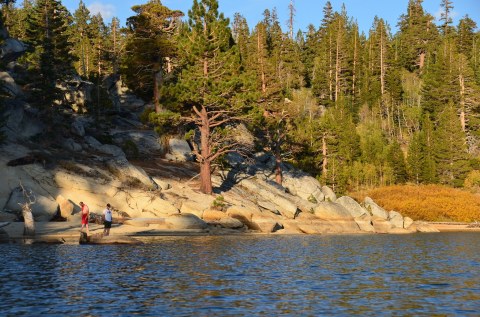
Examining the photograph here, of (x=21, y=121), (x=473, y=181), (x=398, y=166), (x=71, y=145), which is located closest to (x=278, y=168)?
(x=71, y=145)

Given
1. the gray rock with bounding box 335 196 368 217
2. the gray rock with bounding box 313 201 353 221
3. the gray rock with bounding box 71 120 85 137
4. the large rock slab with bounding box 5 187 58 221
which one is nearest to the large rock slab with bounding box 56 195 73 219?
the large rock slab with bounding box 5 187 58 221

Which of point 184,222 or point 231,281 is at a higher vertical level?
point 184,222

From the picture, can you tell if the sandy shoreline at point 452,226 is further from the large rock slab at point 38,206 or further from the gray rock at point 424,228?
the large rock slab at point 38,206

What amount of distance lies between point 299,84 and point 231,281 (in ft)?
308

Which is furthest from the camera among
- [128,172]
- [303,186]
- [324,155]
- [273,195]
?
[324,155]

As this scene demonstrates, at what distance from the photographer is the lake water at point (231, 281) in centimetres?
1416

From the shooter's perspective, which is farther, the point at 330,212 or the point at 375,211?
the point at 375,211

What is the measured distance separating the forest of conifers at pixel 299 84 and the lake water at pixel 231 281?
20981mm

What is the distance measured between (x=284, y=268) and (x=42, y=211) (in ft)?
67.4

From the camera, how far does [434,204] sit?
214 feet

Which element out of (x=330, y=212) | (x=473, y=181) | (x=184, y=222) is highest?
(x=473, y=181)

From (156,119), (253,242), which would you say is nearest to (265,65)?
(156,119)

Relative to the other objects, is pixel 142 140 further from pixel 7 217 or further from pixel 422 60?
pixel 422 60

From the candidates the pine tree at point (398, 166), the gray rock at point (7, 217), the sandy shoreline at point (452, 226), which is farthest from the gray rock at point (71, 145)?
the pine tree at point (398, 166)
